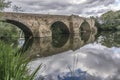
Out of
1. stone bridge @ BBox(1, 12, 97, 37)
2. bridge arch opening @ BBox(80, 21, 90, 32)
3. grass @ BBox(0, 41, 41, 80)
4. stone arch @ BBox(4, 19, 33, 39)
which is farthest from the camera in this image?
bridge arch opening @ BBox(80, 21, 90, 32)

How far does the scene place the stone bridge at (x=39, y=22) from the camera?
5215 centimetres

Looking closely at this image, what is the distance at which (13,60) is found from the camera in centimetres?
579

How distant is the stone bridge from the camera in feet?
171

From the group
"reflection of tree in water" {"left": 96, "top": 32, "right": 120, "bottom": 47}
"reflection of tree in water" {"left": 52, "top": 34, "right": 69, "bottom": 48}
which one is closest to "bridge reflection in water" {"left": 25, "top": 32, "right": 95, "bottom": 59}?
"reflection of tree in water" {"left": 52, "top": 34, "right": 69, "bottom": 48}

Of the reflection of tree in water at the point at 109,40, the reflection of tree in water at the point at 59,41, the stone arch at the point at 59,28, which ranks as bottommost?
the reflection of tree in water at the point at 59,41

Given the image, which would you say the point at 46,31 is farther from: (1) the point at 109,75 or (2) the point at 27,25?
(1) the point at 109,75

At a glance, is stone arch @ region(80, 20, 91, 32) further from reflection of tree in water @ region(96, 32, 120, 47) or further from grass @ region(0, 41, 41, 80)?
grass @ region(0, 41, 41, 80)

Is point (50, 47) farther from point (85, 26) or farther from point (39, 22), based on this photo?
point (85, 26)

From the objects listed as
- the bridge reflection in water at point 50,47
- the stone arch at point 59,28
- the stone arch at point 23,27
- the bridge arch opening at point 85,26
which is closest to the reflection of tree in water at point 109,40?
the bridge reflection in water at point 50,47

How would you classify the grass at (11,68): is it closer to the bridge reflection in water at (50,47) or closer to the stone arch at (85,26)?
the bridge reflection in water at (50,47)

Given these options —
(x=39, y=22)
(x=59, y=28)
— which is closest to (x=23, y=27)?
(x=39, y=22)

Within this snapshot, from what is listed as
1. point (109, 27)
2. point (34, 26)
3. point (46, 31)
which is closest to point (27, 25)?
point (34, 26)

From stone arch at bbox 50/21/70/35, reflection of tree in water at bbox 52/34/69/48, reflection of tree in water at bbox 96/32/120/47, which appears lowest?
reflection of tree in water at bbox 52/34/69/48

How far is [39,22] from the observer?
59781 millimetres
